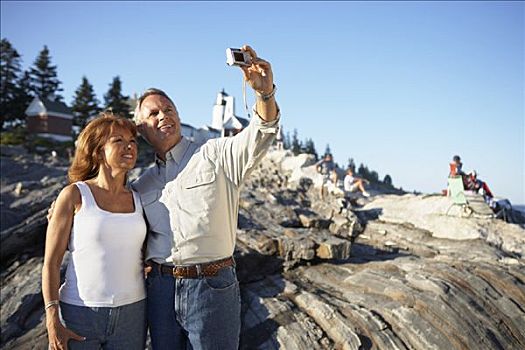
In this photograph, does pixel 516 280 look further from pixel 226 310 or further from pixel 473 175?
pixel 473 175

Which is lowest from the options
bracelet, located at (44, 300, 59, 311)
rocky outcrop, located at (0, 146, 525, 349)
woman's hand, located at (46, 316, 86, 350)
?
rocky outcrop, located at (0, 146, 525, 349)

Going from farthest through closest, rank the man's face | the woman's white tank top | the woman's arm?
the man's face → the woman's white tank top → the woman's arm

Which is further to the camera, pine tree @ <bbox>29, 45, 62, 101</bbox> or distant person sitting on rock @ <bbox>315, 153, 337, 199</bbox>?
pine tree @ <bbox>29, 45, 62, 101</bbox>

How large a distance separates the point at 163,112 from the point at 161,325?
5.56 ft

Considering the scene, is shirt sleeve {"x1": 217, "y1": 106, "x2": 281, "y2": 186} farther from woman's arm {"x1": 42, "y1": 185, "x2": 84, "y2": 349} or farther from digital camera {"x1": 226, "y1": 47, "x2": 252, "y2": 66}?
woman's arm {"x1": 42, "y1": 185, "x2": 84, "y2": 349}

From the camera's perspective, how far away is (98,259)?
8.63ft

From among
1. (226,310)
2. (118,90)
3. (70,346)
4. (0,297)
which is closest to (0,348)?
(0,297)

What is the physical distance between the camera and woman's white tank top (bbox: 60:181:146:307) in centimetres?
261

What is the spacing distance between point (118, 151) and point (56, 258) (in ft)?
2.90

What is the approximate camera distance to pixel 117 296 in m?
2.66

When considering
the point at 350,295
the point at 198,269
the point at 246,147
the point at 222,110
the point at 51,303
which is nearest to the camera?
the point at 51,303

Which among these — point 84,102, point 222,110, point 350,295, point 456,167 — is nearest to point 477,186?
point 456,167

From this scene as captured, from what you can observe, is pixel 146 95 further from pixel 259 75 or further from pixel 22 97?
pixel 22 97

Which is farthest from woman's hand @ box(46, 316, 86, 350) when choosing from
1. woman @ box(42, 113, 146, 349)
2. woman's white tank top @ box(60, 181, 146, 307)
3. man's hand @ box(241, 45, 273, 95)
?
man's hand @ box(241, 45, 273, 95)
